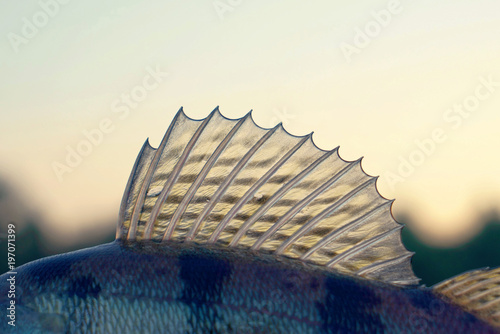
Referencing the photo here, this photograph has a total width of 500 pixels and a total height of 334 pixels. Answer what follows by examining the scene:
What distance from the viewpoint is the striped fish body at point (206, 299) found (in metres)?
2.62

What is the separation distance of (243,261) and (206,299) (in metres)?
0.31

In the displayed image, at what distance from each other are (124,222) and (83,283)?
466 millimetres

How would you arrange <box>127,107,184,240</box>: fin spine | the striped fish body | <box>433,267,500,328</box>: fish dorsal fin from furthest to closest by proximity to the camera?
<box>127,107,184,240</box>: fin spine → <box>433,267,500,328</box>: fish dorsal fin → the striped fish body

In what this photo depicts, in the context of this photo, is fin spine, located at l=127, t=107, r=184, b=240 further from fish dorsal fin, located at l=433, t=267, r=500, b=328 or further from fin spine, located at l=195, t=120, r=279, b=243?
fish dorsal fin, located at l=433, t=267, r=500, b=328

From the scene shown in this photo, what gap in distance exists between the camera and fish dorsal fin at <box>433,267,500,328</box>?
9.07 ft

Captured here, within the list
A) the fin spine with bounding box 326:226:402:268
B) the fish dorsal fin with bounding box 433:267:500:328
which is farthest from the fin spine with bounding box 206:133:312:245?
the fish dorsal fin with bounding box 433:267:500:328

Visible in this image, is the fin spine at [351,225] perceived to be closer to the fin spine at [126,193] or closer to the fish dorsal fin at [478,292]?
the fish dorsal fin at [478,292]

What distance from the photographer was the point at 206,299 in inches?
105

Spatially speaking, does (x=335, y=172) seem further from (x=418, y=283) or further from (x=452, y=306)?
(x=452, y=306)

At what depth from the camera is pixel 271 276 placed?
111 inches

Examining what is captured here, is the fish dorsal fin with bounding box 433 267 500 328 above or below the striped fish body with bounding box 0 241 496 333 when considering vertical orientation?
above

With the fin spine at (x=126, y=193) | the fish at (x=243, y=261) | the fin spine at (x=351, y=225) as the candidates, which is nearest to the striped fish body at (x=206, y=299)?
the fish at (x=243, y=261)

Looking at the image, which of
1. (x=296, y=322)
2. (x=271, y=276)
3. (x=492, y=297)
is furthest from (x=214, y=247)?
(x=492, y=297)

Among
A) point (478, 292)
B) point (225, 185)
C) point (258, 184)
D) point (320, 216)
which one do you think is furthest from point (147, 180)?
point (478, 292)
